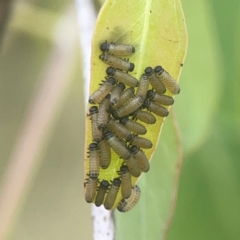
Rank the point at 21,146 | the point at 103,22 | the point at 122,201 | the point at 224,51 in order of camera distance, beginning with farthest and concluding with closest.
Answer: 1. the point at 21,146
2. the point at 224,51
3. the point at 122,201
4. the point at 103,22

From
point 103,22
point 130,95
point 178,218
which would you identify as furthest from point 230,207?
point 103,22

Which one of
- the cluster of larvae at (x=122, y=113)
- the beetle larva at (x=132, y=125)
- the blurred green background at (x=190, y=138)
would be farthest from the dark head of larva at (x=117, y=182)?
the blurred green background at (x=190, y=138)

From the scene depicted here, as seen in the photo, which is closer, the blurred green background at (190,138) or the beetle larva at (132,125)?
the beetle larva at (132,125)

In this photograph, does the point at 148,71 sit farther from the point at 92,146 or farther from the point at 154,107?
the point at 92,146

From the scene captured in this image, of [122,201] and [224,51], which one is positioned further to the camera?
[224,51]

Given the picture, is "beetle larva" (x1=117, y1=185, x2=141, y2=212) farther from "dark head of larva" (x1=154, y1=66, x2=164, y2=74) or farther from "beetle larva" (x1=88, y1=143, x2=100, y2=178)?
"dark head of larva" (x1=154, y1=66, x2=164, y2=74)

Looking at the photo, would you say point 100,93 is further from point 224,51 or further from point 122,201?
point 224,51

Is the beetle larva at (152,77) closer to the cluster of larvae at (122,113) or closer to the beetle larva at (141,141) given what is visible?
the cluster of larvae at (122,113)
